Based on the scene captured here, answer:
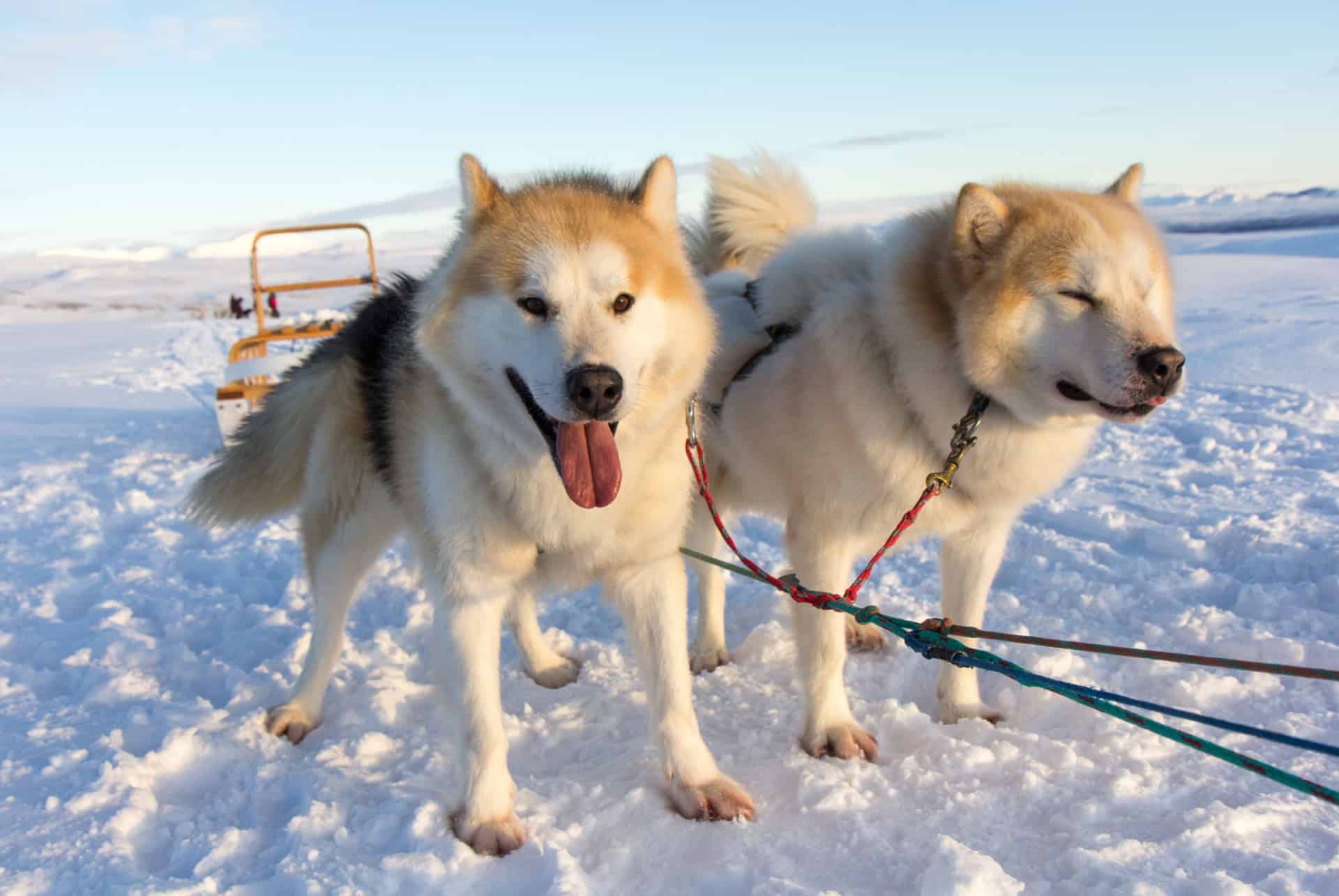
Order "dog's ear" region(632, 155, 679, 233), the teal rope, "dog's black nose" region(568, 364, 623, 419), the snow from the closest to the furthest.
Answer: the teal rope < "dog's black nose" region(568, 364, 623, 419) < the snow < "dog's ear" region(632, 155, 679, 233)

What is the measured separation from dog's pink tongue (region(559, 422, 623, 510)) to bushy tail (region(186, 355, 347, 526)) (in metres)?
1.34

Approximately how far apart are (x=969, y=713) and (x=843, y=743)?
0.44 meters

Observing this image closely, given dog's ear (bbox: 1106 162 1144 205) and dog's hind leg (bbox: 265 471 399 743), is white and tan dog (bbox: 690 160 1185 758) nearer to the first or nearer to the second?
dog's ear (bbox: 1106 162 1144 205)

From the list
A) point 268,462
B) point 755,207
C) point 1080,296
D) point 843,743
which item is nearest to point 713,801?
point 843,743

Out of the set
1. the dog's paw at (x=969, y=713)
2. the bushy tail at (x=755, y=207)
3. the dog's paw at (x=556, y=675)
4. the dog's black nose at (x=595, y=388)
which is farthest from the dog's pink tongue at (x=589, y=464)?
the bushy tail at (x=755, y=207)

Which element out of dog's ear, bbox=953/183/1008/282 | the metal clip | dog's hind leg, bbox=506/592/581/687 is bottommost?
dog's hind leg, bbox=506/592/581/687

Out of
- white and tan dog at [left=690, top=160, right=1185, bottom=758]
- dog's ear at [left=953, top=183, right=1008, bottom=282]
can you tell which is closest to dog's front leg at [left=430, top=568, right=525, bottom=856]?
white and tan dog at [left=690, top=160, right=1185, bottom=758]

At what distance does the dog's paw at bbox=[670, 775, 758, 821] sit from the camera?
2334 mm

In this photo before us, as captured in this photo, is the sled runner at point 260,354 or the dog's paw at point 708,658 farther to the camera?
the sled runner at point 260,354

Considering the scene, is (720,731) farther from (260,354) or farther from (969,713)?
(260,354)

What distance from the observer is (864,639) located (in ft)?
11.1

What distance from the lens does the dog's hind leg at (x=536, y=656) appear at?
10.5 feet

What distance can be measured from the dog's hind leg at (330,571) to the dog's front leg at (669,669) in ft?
2.84

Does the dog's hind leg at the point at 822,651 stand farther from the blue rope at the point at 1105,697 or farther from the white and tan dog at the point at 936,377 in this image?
the blue rope at the point at 1105,697
